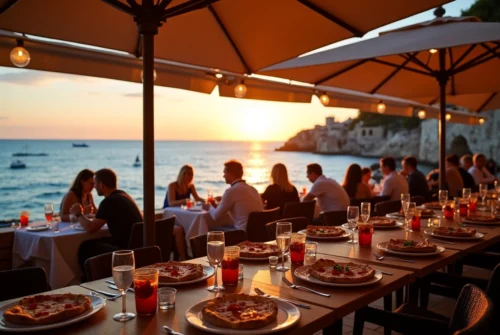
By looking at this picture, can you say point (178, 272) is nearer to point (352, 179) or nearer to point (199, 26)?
point (199, 26)

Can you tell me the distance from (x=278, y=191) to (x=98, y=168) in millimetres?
44668

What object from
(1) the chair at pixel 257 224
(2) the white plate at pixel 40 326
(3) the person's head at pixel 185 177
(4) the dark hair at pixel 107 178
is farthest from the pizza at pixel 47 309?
(3) the person's head at pixel 185 177

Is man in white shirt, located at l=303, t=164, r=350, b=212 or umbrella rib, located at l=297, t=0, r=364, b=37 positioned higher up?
umbrella rib, located at l=297, t=0, r=364, b=37

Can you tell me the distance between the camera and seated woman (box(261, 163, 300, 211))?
5775 mm

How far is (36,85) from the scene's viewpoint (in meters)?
39.2

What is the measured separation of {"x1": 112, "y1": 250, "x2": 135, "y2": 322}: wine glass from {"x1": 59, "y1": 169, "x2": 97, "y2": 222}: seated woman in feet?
11.0

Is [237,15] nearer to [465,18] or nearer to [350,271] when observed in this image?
[350,271]

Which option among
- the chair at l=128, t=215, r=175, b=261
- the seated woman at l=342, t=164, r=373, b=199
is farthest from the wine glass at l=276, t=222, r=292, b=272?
the seated woman at l=342, t=164, r=373, b=199

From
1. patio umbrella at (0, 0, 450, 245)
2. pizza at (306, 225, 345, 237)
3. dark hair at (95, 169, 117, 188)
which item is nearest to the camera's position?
patio umbrella at (0, 0, 450, 245)

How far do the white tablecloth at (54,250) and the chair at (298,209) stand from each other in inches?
76.2

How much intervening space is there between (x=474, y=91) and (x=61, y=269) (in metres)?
5.85

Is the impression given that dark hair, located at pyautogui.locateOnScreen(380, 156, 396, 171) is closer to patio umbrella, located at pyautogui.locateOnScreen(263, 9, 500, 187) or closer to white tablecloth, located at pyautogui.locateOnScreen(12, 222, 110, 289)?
patio umbrella, located at pyautogui.locateOnScreen(263, 9, 500, 187)

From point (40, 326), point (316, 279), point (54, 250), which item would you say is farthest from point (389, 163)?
point (40, 326)

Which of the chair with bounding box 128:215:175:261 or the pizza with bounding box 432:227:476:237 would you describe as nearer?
the pizza with bounding box 432:227:476:237
